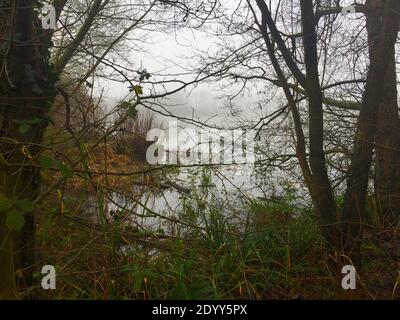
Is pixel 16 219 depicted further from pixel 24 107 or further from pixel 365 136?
pixel 365 136

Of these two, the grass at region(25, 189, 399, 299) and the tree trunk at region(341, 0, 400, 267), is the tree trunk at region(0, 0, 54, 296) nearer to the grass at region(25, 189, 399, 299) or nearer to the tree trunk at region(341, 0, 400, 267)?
the grass at region(25, 189, 399, 299)

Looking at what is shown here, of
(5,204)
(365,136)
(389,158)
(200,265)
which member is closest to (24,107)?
(5,204)

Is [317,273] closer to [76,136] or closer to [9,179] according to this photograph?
[76,136]

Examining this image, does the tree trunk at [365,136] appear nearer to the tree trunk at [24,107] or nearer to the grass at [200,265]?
the grass at [200,265]

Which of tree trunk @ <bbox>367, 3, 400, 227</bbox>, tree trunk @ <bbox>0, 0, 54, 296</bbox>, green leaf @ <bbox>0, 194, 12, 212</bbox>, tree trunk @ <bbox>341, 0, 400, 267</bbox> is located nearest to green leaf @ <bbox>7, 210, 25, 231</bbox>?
green leaf @ <bbox>0, 194, 12, 212</bbox>

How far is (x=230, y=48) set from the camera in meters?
5.43

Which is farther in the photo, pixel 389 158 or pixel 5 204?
pixel 389 158

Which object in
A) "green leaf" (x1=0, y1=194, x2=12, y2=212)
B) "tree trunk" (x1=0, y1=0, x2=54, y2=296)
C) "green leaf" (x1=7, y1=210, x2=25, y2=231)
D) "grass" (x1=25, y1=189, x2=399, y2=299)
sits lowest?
"grass" (x1=25, y1=189, x2=399, y2=299)

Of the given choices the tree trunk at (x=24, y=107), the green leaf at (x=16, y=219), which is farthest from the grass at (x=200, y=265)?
the green leaf at (x=16, y=219)

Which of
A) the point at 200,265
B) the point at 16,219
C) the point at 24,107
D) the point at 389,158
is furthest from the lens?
the point at 389,158

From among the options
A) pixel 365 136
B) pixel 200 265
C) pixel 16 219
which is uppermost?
pixel 365 136

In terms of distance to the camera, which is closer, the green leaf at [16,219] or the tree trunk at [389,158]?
the green leaf at [16,219]

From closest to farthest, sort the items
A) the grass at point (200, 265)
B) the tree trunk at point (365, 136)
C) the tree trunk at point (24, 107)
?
the tree trunk at point (24, 107)
the grass at point (200, 265)
the tree trunk at point (365, 136)
